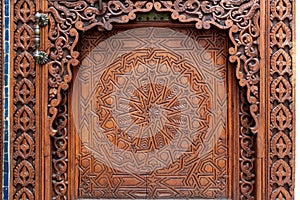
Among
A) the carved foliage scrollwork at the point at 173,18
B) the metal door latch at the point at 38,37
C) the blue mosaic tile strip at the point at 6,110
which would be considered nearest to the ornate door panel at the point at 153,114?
the carved foliage scrollwork at the point at 173,18

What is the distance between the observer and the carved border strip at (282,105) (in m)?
2.53

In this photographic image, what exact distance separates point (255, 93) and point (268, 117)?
0.46 feet

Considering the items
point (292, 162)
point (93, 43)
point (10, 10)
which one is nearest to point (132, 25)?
point (93, 43)

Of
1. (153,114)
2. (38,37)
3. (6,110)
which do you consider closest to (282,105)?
(153,114)

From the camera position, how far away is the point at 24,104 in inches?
101

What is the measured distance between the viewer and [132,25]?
264cm

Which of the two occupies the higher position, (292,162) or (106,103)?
(106,103)

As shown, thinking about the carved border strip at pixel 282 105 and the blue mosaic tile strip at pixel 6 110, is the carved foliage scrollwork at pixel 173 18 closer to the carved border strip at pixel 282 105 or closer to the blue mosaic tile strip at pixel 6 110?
the carved border strip at pixel 282 105

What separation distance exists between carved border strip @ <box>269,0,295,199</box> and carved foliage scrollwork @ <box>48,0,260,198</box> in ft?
0.29

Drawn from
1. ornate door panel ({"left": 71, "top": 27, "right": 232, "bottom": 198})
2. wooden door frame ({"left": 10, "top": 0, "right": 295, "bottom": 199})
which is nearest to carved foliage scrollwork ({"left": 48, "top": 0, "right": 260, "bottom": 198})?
wooden door frame ({"left": 10, "top": 0, "right": 295, "bottom": 199})

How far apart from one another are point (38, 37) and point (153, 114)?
0.73m

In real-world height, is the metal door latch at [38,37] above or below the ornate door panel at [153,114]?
above

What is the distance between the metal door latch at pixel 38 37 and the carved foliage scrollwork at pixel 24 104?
0.03 metres

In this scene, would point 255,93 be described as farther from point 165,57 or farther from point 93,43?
point 93,43
